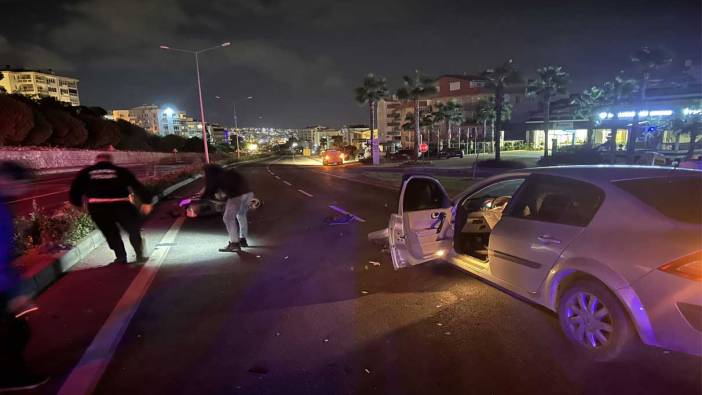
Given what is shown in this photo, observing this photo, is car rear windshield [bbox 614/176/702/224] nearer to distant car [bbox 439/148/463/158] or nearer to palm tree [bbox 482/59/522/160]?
palm tree [bbox 482/59/522/160]

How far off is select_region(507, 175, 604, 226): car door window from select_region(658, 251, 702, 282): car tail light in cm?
74

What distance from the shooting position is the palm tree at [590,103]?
4709cm

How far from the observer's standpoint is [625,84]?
151ft

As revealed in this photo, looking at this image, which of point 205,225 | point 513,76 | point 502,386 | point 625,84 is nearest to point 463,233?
point 502,386

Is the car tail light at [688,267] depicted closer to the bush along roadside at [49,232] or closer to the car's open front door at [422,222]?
the car's open front door at [422,222]

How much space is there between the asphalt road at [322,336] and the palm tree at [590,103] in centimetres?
4814

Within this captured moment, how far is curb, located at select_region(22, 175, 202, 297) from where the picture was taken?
5.23 meters

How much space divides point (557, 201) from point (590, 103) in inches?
2230

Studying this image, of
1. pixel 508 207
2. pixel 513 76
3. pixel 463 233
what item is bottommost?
pixel 463 233

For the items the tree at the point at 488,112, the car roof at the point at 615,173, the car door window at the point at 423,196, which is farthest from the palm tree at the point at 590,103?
the car roof at the point at 615,173

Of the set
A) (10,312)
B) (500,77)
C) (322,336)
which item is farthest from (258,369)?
(500,77)

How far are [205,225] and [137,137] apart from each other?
64.2 metres

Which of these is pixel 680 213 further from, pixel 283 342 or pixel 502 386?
pixel 283 342

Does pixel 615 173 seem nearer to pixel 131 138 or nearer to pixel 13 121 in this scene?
pixel 13 121
